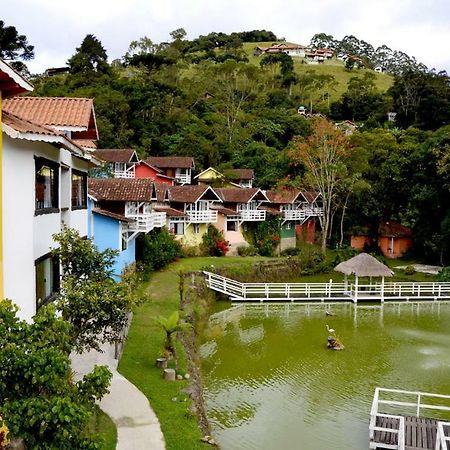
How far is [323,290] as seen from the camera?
31312mm

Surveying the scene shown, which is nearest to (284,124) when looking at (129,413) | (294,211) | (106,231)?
(294,211)

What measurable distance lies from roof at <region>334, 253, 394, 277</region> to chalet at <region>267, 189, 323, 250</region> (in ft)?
39.9

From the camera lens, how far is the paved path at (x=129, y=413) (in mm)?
10656

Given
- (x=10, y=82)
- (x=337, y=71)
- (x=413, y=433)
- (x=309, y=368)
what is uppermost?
(x=337, y=71)

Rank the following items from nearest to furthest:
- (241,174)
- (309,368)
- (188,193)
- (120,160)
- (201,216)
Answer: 1. (309,368)
2. (201,216)
3. (188,193)
4. (120,160)
5. (241,174)

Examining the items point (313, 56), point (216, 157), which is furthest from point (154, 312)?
point (313, 56)

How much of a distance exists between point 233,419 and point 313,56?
11309 cm

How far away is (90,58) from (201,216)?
39.7m

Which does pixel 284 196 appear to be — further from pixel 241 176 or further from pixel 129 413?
pixel 129 413

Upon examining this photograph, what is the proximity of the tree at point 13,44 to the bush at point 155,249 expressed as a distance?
26866 millimetres

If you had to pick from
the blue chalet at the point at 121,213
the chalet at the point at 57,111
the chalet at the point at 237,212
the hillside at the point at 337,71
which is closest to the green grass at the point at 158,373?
the blue chalet at the point at 121,213

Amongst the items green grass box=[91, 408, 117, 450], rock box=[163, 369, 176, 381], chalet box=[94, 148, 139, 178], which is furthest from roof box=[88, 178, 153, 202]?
green grass box=[91, 408, 117, 450]

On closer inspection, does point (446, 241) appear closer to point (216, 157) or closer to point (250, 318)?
point (250, 318)

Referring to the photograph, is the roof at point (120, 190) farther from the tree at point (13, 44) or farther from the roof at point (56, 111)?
the tree at point (13, 44)
